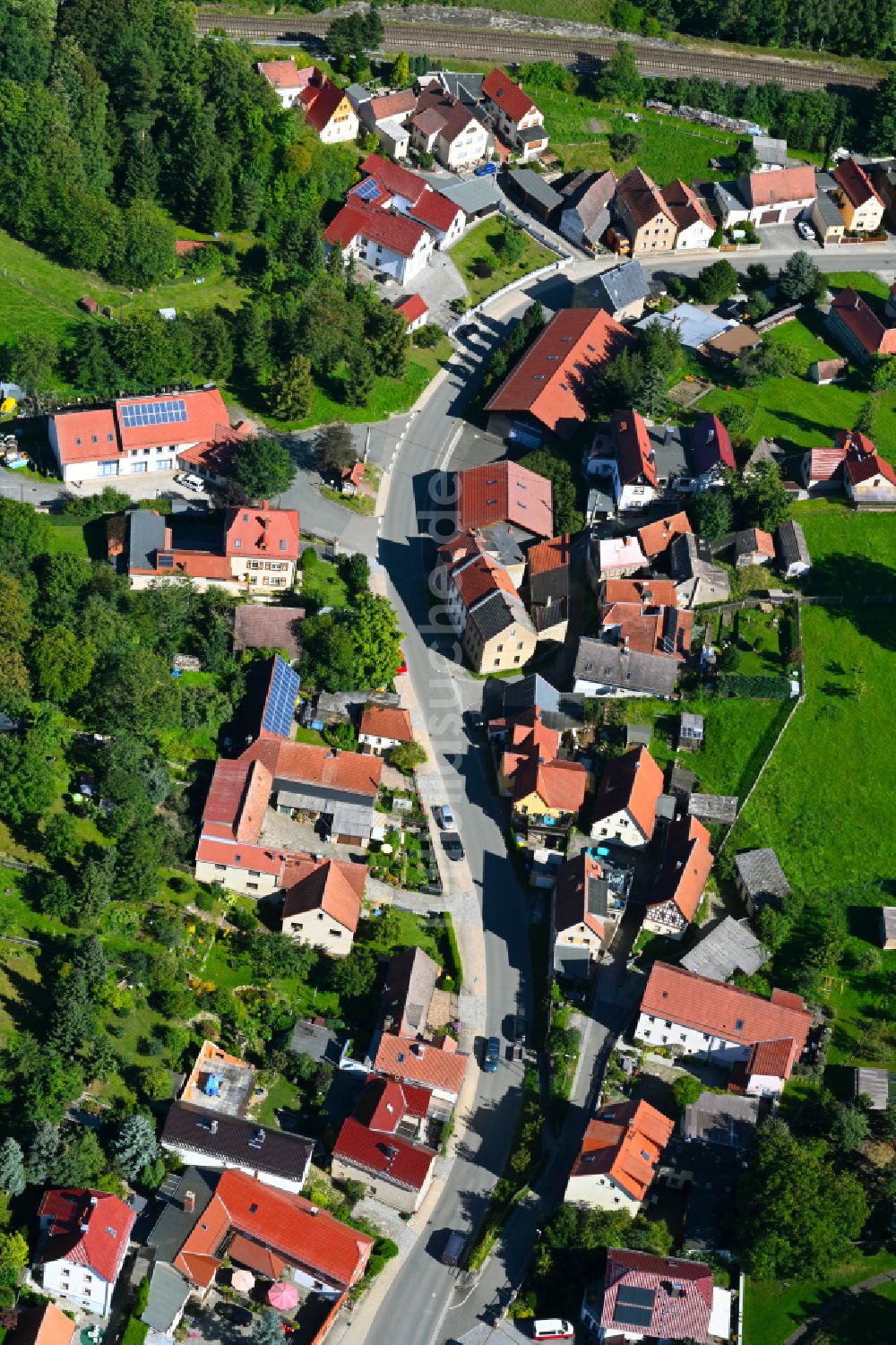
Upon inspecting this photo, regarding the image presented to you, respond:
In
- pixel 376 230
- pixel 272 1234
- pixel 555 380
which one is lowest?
pixel 272 1234

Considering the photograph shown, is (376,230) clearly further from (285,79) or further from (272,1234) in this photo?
(272,1234)

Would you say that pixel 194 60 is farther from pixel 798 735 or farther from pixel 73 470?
pixel 798 735

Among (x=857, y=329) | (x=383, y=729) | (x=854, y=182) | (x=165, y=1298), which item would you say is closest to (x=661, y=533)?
(x=383, y=729)

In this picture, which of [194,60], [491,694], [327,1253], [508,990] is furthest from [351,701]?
[194,60]

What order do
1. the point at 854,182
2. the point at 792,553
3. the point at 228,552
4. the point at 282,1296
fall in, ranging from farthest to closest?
the point at 854,182 → the point at 792,553 → the point at 228,552 → the point at 282,1296

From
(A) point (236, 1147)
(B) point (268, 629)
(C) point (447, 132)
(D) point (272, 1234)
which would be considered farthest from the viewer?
(C) point (447, 132)

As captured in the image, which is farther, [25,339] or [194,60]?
[194,60]
